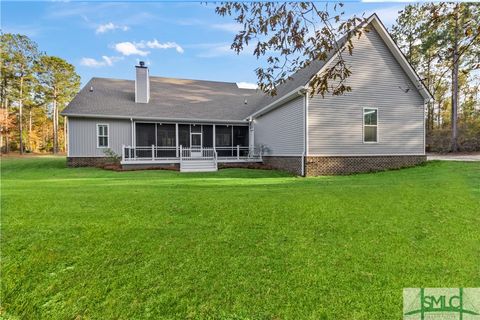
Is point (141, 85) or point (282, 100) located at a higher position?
point (141, 85)

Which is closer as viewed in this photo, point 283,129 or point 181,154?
point 283,129

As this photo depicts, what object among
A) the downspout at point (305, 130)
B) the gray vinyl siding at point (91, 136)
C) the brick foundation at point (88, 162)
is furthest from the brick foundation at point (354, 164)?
the brick foundation at point (88, 162)

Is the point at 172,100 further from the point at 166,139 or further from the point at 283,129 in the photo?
the point at 283,129

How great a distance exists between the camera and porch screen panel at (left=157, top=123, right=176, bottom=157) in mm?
17406

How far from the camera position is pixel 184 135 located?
17906mm

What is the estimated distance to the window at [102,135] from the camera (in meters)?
16.5

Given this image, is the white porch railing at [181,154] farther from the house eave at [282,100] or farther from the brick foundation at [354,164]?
the brick foundation at [354,164]

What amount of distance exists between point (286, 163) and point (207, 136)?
6.84 metres

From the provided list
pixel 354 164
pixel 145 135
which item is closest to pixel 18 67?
pixel 145 135

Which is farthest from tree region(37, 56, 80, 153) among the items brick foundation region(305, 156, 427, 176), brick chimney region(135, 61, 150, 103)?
brick foundation region(305, 156, 427, 176)

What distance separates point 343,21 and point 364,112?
32.8 feet

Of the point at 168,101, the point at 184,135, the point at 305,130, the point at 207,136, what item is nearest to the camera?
the point at 305,130

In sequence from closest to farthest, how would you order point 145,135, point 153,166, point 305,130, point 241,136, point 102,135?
point 305,130, point 153,166, point 102,135, point 145,135, point 241,136

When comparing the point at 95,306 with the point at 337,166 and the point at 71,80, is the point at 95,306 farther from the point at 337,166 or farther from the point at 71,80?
the point at 71,80
